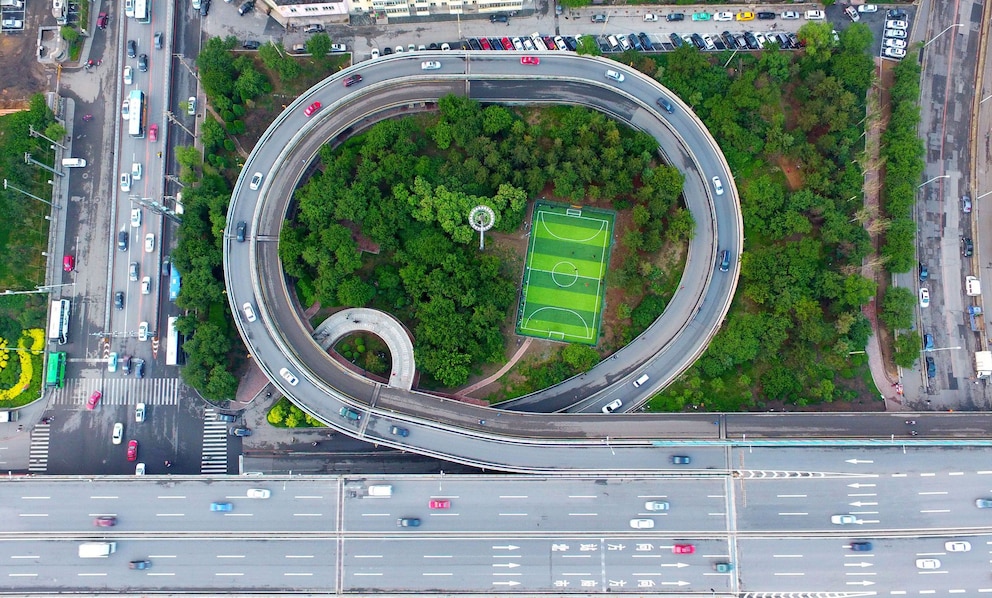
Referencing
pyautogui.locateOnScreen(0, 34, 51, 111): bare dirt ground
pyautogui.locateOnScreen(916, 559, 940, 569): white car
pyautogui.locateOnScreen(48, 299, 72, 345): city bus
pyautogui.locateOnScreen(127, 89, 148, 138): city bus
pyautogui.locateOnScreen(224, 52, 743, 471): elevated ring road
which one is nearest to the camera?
pyautogui.locateOnScreen(916, 559, 940, 569): white car

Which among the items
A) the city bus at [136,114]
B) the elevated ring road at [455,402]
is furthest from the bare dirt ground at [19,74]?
the elevated ring road at [455,402]

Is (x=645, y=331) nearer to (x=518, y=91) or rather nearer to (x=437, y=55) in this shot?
(x=518, y=91)

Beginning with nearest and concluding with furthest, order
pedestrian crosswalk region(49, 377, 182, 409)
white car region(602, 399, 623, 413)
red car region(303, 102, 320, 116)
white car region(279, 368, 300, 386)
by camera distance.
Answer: white car region(279, 368, 300, 386)
white car region(602, 399, 623, 413)
pedestrian crosswalk region(49, 377, 182, 409)
red car region(303, 102, 320, 116)

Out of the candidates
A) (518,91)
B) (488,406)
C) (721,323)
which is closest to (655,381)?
(721,323)

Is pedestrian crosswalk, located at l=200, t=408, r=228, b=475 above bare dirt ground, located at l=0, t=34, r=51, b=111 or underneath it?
underneath

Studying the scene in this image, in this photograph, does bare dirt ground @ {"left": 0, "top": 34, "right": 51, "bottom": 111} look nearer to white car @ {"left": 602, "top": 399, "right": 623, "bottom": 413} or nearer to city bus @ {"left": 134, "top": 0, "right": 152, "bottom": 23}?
city bus @ {"left": 134, "top": 0, "right": 152, "bottom": 23}

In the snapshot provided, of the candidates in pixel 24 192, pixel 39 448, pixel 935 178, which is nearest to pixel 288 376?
pixel 39 448

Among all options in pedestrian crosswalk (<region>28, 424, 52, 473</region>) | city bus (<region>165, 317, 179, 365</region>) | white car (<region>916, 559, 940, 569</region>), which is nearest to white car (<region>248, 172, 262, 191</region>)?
city bus (<region>165, 317, 179, 365</region>)
